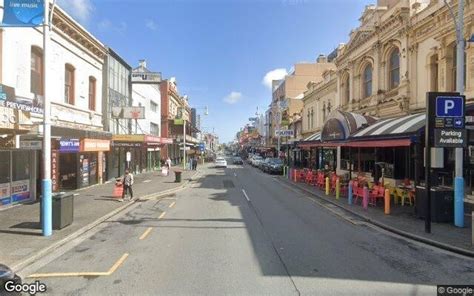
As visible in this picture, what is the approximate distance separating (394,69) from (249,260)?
19795 mm

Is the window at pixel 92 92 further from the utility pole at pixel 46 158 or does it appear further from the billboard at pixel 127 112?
the utility pole at pixel 46 158

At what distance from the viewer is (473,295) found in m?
6.97

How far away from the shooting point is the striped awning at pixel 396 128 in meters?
16.6

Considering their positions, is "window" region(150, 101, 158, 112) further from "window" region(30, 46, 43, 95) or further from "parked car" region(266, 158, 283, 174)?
"window" region(30, 46, 43, 95)

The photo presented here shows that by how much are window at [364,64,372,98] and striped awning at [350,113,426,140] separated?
6.57 m

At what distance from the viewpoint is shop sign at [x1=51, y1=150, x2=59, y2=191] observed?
21047 mm

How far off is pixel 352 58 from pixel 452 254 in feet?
76.2

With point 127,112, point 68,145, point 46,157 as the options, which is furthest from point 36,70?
point 127,112

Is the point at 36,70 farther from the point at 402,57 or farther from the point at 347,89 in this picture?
the point at 347,89

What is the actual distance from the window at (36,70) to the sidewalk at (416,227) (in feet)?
47.8

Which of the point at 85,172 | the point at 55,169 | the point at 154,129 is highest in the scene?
the point at 154,129

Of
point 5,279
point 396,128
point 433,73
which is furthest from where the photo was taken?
point 433,73

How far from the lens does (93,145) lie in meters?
23.1

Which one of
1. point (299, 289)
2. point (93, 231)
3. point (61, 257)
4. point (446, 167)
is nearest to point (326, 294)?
point (299, 289)
